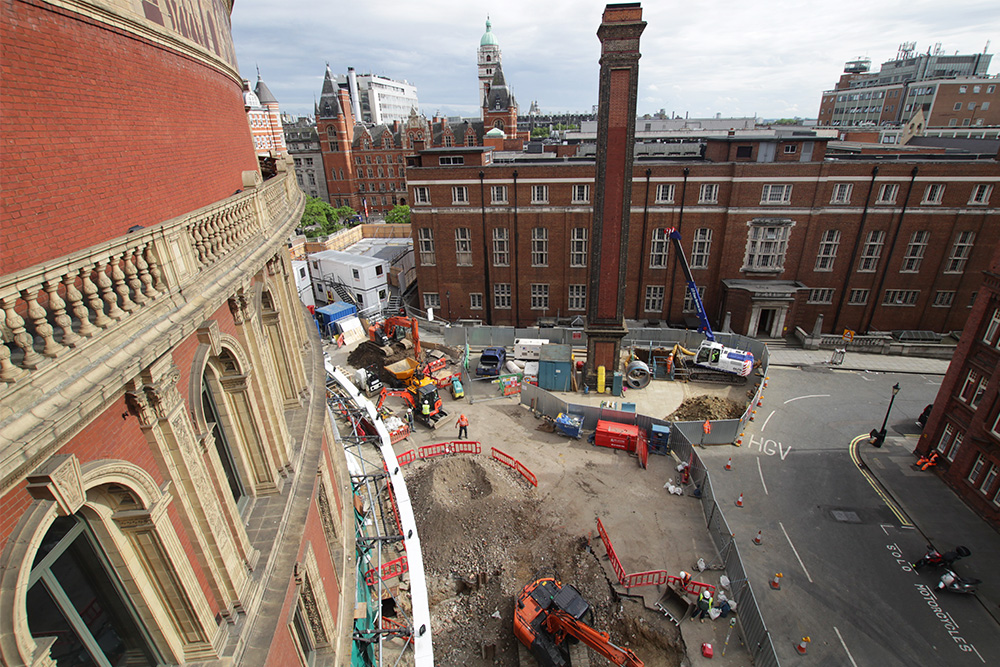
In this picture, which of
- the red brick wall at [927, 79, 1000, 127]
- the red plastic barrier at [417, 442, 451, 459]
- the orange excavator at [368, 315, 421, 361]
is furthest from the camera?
the red brick wall at [927, 79, 1000, 127]

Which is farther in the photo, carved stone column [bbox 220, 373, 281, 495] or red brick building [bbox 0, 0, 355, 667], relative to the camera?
carved stone column [bbox 220, 373, 281, 495]

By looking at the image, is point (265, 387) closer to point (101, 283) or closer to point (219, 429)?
point (219, 429)

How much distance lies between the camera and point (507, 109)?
81375 millimetres

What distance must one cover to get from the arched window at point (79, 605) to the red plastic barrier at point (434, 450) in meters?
18.8

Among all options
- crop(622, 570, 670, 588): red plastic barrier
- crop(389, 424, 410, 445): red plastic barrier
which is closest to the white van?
crop(389, 424, 410, 445): red plastic barrier

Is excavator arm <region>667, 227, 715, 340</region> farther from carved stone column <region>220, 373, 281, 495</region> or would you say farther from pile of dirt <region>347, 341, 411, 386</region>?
carved stone column <region>220, 373, 281, 495</region>

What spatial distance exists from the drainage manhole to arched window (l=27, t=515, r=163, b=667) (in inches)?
990

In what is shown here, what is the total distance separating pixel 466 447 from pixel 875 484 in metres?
20.4

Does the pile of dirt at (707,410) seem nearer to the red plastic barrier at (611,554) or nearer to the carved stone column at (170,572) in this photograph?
the red plastic barrier at (611,554)

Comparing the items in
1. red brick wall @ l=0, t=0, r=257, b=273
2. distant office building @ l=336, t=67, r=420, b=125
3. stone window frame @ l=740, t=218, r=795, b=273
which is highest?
distant office building @ l=336, t=67, r=420, b=125

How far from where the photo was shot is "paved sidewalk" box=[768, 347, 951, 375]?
34062 millimetres

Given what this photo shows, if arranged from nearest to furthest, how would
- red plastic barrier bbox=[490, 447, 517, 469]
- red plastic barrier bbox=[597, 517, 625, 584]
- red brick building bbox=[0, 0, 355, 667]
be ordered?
red brick building bbox=[0, 0, 355, 667], red plastic barrier bbox=[597, 517, 625, 584], red plastic barrier bbox=[490, 447, 517, 469]

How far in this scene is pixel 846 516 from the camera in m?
21.4

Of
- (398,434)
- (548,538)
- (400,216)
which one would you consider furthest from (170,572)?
(400,216)
